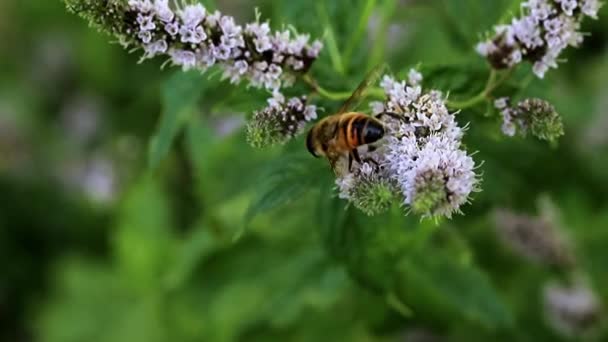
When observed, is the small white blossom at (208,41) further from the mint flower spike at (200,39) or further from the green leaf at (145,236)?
the green leaf at (145,236)

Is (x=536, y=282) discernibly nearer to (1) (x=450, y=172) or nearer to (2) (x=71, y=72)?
(1) (x=450, y=172)

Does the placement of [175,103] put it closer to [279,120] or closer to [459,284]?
[279,120]

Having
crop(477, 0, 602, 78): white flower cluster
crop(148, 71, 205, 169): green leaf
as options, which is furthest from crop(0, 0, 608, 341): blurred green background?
crop(477, 0, 602, 78): white flower cluster

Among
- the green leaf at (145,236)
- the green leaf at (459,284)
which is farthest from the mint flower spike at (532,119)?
the green leaf at (145,236)

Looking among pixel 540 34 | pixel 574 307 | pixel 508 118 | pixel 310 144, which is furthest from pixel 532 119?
pixel 574 307

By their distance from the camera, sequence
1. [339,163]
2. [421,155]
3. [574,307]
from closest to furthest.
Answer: [421,155] < [339,163] < [574,307]

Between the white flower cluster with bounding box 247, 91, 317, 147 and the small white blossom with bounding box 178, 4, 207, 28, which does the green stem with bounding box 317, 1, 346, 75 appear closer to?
the white flower cluster with bounding box 247, 91, 317, 147
